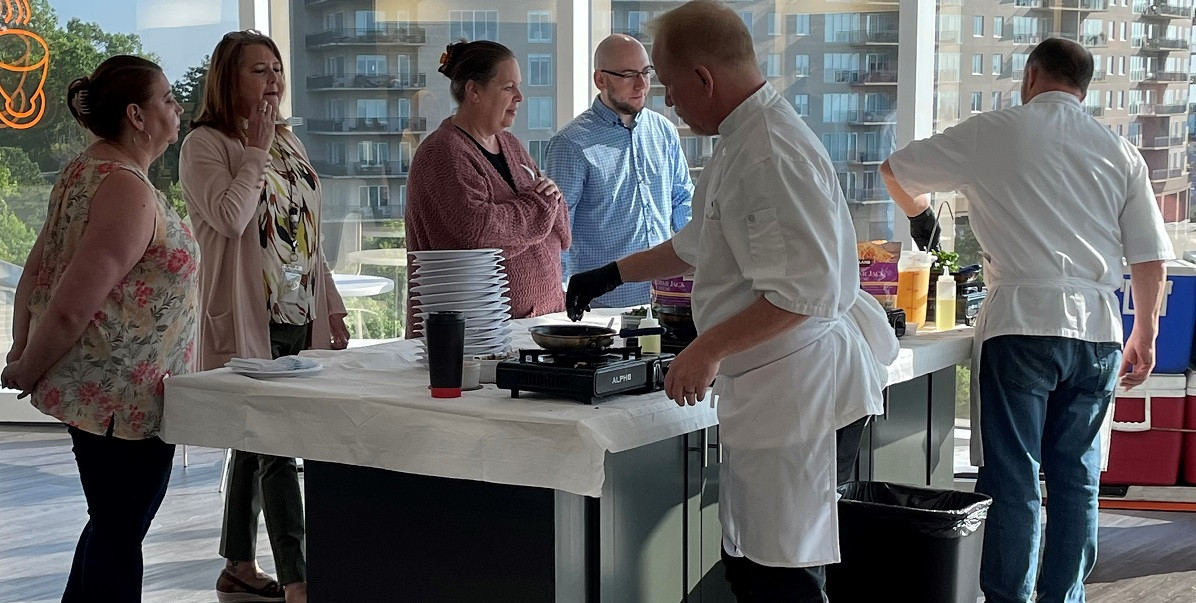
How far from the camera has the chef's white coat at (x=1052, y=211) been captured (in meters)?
3.37

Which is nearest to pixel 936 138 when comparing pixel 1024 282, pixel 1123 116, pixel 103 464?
pixel 1024 282

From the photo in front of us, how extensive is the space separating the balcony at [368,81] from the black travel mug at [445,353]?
161 inches

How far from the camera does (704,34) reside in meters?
2.34

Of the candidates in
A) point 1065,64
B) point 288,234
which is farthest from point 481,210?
point 1065,64

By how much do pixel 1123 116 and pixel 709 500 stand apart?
3.93m

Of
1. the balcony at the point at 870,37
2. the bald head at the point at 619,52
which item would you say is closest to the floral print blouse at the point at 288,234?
the bald head at the point at 619,52

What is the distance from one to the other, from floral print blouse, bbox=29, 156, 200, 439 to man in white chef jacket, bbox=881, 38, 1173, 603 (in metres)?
1.99

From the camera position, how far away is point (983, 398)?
11.5ft

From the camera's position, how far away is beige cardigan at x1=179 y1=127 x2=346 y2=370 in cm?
337

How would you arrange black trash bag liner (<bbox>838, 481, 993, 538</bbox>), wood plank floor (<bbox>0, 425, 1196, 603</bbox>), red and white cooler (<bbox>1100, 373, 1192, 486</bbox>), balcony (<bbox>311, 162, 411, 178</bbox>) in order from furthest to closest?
1. balcony (<bbox>311, 162, 411, 178</bbox>)
2. red and white cooler (<bbox>1100, 373, 1192, 486</bbox>)
3. wood plank floor (<bbox>0, 425, 1196, 603</bbox>)
4. black trash bag liner (<bbox>838, 481, 993, 538</bbox>)

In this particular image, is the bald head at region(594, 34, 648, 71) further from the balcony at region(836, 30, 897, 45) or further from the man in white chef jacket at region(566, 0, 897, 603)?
the man in white chef jacket at region(566, 0, 897, 603)

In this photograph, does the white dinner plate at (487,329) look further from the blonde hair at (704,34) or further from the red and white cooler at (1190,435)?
the red and white cooler at (1190,435)

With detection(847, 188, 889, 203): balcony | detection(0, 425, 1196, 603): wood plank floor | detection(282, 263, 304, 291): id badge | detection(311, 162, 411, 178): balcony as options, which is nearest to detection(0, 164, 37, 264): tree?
detection(0, 425, 1196, 603): wood plank floor

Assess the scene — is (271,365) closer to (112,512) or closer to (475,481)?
(112,512)
